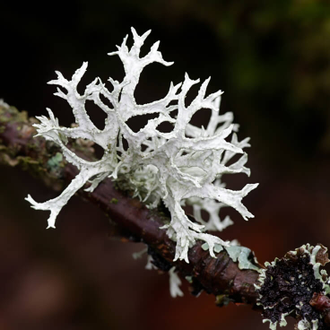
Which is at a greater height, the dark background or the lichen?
the dark background

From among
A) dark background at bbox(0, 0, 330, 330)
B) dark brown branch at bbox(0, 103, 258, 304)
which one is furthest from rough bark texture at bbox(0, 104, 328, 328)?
dark background at bbox(0, 0, 330, 330)

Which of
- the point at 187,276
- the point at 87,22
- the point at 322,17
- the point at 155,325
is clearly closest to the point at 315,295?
the point at 187,276

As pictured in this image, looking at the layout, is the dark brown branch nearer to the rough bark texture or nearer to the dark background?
the rough bark texture

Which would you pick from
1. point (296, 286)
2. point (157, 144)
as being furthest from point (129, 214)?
point (296, 286)

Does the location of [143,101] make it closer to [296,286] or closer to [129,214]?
[129,214]

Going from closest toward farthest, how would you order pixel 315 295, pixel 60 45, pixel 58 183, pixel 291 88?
1. pixel 315 295
2. pixel 58 183
3. pixel 291 88
4. pixel 60 45

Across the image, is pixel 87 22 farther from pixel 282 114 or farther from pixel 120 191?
pixel 120 191

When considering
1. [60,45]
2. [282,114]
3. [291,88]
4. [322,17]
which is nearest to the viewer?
[322,17]
